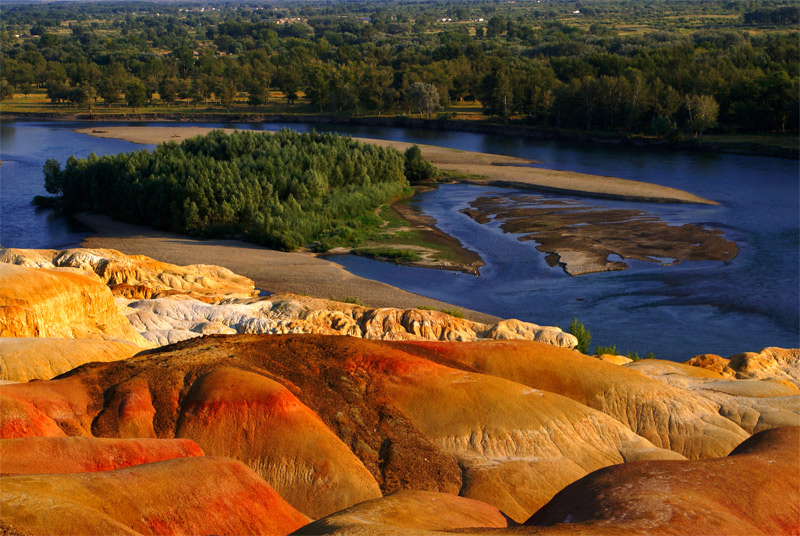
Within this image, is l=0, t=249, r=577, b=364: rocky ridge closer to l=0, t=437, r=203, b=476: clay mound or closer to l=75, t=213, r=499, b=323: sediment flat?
l=75, t=213, r=499, b=323: sediment flat

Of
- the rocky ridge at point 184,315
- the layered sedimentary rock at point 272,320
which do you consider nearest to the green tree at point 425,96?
the rocky ridge at point 184,315

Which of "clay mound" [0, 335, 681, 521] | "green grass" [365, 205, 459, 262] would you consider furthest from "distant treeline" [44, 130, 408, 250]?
"clay mound" [0, 335, 681, 521]

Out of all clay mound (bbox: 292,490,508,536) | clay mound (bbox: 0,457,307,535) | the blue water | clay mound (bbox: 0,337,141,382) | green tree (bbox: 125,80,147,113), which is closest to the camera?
clay mound (bbox: 0,457,307,535)

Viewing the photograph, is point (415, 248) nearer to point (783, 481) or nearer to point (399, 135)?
point (783, 481)

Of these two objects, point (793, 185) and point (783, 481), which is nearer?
point (783, 481)

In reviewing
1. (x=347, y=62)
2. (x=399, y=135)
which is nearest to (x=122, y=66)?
(x=347, y=62)

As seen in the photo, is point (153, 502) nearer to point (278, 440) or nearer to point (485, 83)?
point (278, 440)
